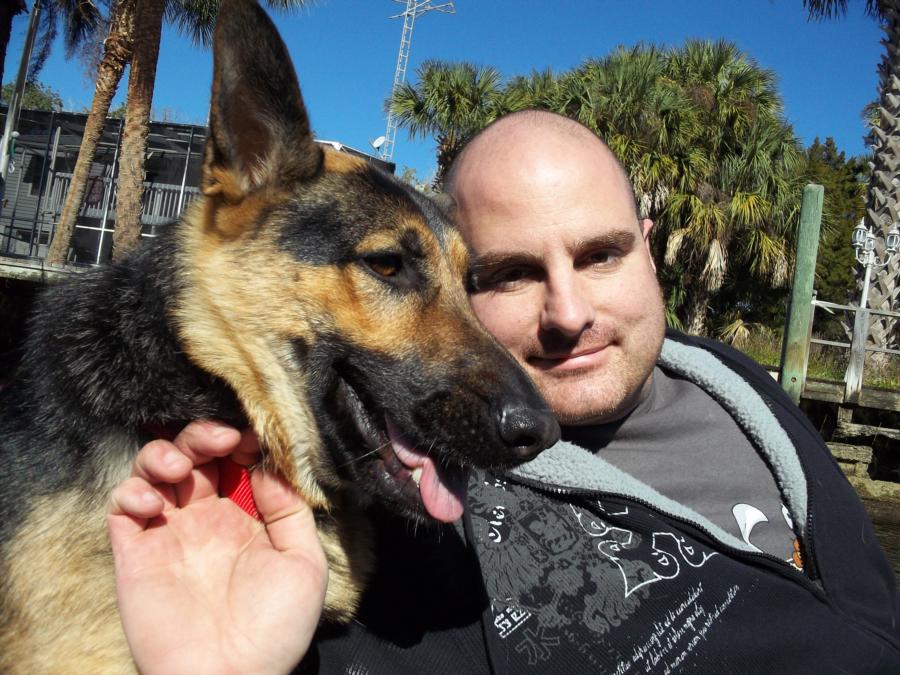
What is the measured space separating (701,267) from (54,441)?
19.5 meters

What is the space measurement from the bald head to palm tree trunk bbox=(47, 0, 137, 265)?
13796 mm

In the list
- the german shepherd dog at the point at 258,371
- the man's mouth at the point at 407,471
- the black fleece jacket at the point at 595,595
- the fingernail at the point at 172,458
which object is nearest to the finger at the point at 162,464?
the fingernail at the point at 172,458

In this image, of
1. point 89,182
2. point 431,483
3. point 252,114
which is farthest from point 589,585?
point 89,182

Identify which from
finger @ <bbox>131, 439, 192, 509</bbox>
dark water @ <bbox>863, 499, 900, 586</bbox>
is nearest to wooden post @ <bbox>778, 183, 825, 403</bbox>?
dark water @ <bbox>863, 499, 900, 586</bbox>

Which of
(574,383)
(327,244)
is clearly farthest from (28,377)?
(574,383)

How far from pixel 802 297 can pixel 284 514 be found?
24.5 ft

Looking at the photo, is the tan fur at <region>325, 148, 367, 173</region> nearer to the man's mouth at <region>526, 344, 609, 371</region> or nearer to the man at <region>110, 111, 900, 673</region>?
the man at <region>110, 111, 900, 673</region>

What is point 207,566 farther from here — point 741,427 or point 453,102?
point 453,102

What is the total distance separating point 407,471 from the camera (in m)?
1.96

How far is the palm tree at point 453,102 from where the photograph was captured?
1970cm

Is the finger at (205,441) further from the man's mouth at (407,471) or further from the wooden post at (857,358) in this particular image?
the wooden post at (857,358)

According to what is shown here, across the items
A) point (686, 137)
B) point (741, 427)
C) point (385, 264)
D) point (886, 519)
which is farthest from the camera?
point (686, 137)

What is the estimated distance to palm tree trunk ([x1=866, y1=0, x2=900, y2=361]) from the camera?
1172cm

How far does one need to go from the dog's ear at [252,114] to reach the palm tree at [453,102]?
17741mm
